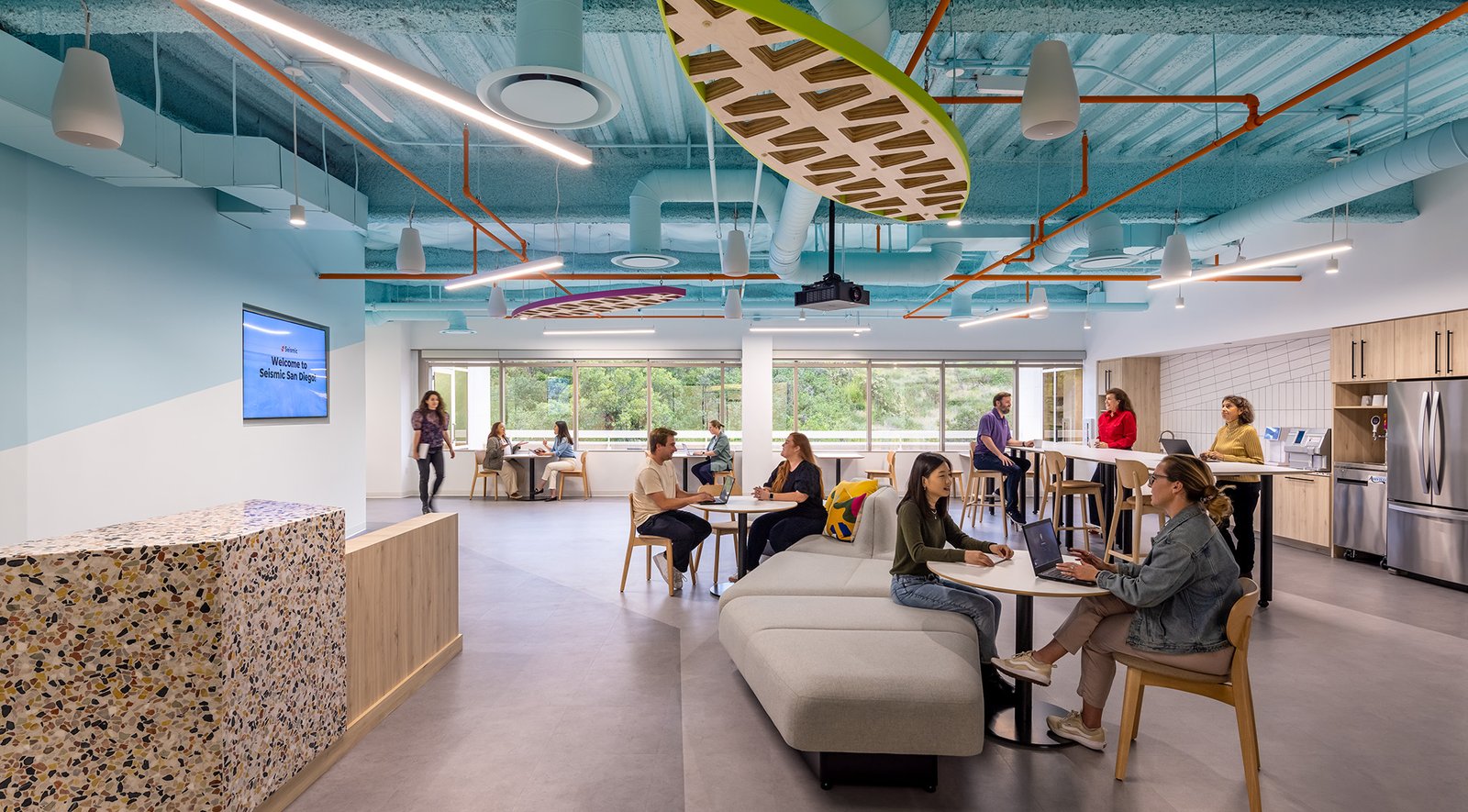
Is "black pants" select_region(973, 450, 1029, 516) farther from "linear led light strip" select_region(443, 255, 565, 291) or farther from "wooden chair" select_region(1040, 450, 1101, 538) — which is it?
"linear led light strip" select_region(443, 255, 565, 291)

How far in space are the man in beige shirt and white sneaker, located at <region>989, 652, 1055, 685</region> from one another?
2829mm

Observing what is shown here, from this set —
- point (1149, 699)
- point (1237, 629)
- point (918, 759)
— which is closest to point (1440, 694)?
point (1149, 699)

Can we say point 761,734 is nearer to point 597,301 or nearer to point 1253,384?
point 597,301

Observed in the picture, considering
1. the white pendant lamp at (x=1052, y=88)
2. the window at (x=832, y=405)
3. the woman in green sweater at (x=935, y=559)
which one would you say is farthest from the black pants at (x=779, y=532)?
the window at (x=832, y=405)

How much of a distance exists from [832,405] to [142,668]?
1179 cm

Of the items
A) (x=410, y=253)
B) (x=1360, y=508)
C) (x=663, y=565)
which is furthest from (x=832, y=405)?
(x=410, y=253)

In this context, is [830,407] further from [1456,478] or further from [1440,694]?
[1440,694]

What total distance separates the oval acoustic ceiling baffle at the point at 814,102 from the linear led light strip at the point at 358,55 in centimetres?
102

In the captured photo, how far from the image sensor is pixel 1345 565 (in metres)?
7.01

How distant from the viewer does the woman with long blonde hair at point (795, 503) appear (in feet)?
18.7

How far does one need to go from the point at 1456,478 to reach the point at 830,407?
852cm

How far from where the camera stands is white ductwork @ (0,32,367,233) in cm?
346

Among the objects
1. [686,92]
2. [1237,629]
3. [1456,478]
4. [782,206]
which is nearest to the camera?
[1237,629]

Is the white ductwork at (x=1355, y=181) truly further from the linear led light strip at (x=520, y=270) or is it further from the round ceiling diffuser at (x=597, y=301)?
the linear led light strip at (x=520, y=270)
